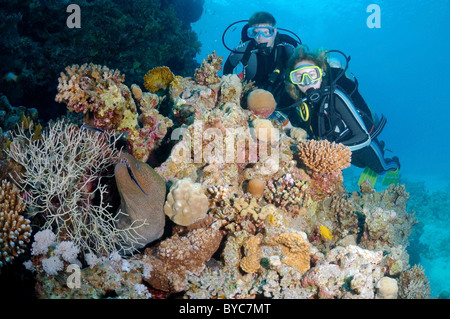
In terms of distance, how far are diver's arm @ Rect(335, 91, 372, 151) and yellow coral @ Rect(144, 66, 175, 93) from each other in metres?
4.13

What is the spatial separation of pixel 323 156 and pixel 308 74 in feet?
7.74

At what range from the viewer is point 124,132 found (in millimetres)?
4023

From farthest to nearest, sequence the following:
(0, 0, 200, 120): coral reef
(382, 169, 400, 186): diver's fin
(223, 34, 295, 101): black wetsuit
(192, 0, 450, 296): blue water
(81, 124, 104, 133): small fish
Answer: (192, 0, 450, 296): blue water, (382, 169, 400, 186): diver's fin, (223, 34, 295, 101): black wetsuit, (0, 0, 200, 120): coral reef, (81, 124, 104, 133): small fish

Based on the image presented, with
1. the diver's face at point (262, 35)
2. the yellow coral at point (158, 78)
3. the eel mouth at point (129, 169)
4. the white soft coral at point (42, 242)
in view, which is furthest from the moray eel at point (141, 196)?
the diver's face at point (262, 35)

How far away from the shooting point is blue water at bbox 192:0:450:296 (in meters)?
51.4

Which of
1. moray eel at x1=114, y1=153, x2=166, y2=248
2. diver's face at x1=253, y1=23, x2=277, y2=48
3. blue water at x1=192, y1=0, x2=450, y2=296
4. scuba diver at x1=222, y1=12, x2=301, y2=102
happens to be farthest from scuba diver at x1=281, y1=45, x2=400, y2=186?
blue water at x1=192, y1=0, x2=450, y2=296

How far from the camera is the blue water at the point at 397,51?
51375mm

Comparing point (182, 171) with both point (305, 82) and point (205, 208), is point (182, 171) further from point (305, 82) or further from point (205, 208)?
point (305, 82)

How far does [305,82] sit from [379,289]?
14.9 feet

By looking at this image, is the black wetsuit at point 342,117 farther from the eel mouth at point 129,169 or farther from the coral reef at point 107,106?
the eel mouth at point 129,169

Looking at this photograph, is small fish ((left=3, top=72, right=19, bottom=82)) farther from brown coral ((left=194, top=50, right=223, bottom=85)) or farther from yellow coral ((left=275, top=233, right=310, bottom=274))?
yellow coral ((left=275, top=233, right=310, bottom=274))

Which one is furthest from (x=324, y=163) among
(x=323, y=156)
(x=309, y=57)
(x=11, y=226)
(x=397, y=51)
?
(x=397, y=51)
